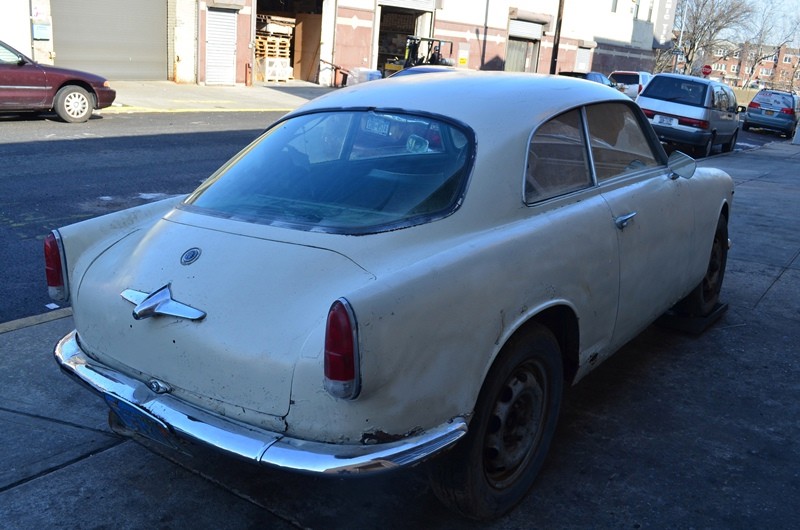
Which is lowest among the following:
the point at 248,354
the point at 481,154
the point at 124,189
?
the point at 124,189

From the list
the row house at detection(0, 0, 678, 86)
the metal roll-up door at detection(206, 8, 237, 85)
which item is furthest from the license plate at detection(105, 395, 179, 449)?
the metal roll-up door at detection(206, 8, 237, 85)

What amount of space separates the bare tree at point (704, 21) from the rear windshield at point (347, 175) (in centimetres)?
6161

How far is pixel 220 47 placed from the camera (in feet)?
86.3

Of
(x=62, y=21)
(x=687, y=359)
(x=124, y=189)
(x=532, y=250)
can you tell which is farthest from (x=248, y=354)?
(x=62, y=21)

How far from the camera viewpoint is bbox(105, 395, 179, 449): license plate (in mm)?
2834

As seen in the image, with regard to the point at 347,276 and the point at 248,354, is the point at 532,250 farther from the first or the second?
the point at 248,354

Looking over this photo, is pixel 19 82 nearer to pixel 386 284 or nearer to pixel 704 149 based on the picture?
pixel 704 149

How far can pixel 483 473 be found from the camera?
10.2 ft

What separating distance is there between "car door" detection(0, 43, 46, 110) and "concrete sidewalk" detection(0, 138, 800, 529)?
1084 cm

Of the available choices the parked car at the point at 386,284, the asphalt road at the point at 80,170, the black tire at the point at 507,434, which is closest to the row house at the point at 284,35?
the asphalt road at the point at 80,170

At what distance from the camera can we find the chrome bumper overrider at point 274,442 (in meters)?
2.55

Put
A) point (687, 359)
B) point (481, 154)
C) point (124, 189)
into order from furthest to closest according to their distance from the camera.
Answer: point (124, 189) → point (687, 359) → point (481, 154)

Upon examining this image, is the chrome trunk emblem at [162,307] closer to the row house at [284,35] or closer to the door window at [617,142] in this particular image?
the door window at [617,142]

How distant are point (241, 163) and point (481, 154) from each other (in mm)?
1183
